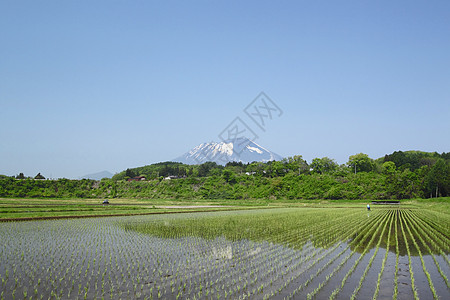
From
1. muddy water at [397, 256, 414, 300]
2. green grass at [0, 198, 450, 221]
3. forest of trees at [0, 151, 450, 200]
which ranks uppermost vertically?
forest of trees at [0, 151, 450, 200]

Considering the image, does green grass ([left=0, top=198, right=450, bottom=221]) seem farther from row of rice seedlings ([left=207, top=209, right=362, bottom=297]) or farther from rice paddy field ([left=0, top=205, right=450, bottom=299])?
row of rice seedlings ([left=207, top=209, right=362, bottom=297])

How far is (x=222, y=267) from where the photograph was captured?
9.38m

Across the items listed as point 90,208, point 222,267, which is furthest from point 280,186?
point 222,267

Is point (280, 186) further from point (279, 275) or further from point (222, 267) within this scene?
point (279, 275)

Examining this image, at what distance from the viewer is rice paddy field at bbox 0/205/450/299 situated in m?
7.04

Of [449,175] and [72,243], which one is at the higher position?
[449,175]

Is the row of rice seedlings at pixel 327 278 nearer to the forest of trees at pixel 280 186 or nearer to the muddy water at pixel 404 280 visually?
the muddy water at pixel 404 280

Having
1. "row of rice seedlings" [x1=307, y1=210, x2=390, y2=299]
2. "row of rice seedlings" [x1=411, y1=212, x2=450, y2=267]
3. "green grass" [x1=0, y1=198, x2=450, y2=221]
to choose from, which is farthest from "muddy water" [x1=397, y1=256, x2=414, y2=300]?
"green grass" [x1=0, y1=198, x2=450, y2=221]

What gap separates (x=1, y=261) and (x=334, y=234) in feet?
46.6

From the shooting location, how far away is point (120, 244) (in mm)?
13328

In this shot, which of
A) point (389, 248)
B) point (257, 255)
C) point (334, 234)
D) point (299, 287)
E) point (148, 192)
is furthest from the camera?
point (148, 192)

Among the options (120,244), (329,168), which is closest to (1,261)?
(120,244)

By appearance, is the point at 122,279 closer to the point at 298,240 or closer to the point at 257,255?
the point at 257,255

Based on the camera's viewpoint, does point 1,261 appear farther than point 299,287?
Yes
